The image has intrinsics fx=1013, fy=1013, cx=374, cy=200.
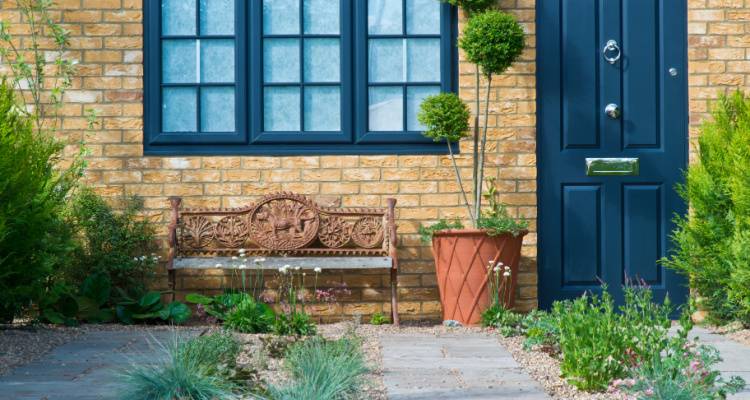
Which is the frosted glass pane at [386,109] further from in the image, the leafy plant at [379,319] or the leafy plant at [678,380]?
the leafy plant at [678,380]

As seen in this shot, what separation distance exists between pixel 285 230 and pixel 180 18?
1617mm

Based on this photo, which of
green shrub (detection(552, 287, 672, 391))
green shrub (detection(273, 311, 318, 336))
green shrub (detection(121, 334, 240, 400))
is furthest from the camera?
green shrub (detection(273, 311, 318, 336))

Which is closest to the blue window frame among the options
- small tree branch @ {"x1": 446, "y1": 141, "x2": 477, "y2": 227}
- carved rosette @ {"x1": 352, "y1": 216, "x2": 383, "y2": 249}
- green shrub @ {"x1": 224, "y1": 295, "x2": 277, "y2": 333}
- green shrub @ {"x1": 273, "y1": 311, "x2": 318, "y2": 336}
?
small tree branch @ {"x1": 446, "y1": 141, "x2": 477, "y2": 227}

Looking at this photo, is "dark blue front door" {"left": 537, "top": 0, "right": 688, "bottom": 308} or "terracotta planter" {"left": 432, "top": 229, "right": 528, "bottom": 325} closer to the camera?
"terracotta planter" {"left": 432, "top": 229, "right": 528, "bottom": 325}

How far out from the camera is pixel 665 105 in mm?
6738

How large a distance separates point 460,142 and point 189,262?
1.93m

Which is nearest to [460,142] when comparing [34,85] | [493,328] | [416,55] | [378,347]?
[416,55]

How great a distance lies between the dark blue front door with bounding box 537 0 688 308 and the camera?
22.0 feet

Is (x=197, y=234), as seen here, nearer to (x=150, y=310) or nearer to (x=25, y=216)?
(x=150, y=310)

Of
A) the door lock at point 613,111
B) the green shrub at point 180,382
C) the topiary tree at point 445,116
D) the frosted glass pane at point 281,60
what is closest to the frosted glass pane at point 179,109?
the frosted glass pane at point 281,60

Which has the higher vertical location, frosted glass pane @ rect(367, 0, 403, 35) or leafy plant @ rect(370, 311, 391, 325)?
frosted glass pane @ rect(367, 0, 403, 35)

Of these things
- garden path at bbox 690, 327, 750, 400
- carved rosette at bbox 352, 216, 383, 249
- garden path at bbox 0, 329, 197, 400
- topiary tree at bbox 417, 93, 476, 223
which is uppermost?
topiary tree at bbox 417, 93, 476, 223

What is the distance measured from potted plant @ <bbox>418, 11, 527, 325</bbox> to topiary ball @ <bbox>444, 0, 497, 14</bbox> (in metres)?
0.18

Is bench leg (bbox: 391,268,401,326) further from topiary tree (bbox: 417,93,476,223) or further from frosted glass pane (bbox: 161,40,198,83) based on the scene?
frosted glass pane (bbox: 161,40,198,83)
